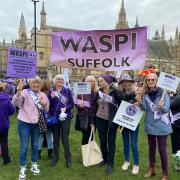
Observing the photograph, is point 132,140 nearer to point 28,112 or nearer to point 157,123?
point 157,123

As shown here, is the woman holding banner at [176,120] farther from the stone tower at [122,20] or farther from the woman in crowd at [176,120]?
the stone tower at [122,20]

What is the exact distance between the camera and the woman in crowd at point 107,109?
6.05 m

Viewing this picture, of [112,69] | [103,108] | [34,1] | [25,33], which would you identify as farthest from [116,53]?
[25,33]

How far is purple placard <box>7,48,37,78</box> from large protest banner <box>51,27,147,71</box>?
817mm

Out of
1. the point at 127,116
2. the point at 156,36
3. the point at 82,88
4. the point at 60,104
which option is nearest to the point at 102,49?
the point at 82,88

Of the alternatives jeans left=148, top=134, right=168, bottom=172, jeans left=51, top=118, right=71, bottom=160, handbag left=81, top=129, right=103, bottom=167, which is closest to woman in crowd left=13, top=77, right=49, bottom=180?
jeans left=51, top=118, right=71, bottom=160

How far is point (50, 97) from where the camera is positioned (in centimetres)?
640

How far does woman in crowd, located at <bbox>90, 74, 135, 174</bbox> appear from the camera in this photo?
6055 millimetres

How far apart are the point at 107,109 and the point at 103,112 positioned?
0.11m

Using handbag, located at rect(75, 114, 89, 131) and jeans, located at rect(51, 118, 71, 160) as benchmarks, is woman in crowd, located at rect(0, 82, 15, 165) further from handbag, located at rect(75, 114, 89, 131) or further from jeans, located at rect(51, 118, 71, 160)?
handbag, located at rect(75, 114, 89, 131)

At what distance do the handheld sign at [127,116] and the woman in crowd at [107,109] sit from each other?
15 cm

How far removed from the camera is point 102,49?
22.2 ft

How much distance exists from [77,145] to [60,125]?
7.46 ft

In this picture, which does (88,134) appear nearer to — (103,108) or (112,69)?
(103,108)
